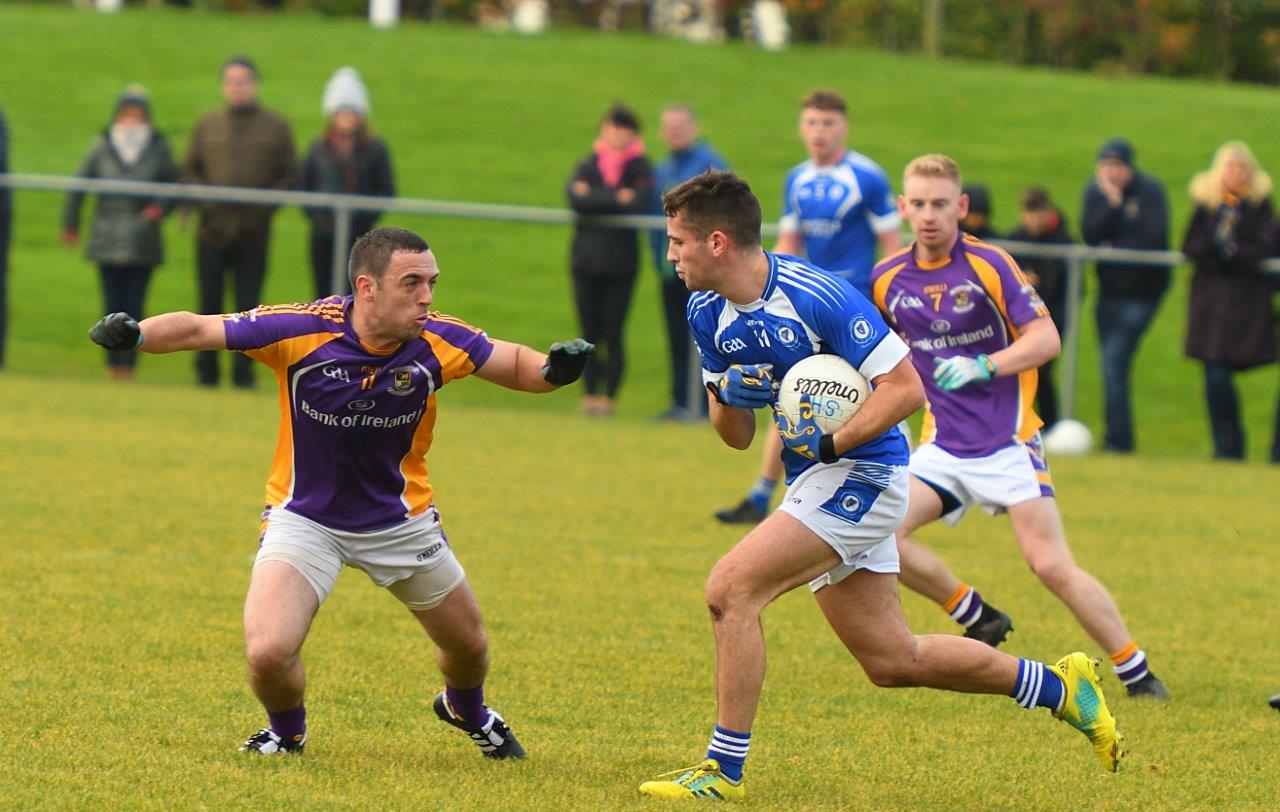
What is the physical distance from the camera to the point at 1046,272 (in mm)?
15516

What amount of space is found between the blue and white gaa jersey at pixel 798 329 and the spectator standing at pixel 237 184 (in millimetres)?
10380

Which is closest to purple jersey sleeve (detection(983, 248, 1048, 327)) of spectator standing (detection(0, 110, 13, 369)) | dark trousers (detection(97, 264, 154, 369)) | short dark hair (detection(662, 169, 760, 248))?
short dark hair (detection(662, 169, 760, 248))

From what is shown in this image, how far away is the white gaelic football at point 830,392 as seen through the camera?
18.0 ft

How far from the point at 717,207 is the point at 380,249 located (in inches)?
39.3

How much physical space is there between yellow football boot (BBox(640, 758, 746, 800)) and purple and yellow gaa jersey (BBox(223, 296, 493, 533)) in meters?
1.11

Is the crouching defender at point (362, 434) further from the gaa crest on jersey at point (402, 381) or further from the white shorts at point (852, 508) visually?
the white shorts at point (852, 508)

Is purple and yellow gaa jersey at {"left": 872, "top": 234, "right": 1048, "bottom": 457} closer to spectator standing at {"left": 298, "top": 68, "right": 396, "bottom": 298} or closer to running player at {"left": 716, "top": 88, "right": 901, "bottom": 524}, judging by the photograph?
running player at {"left": 716, "top": 88, "right": 901, "bottom": 524}

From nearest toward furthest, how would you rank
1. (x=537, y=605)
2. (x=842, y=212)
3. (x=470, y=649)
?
(x=470, y=649) → (x=537, y=605) → (x=842, y=212)

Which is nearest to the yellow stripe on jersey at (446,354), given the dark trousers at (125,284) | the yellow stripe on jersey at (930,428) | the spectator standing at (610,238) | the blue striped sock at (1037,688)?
the blue striped sock at (1037,688)

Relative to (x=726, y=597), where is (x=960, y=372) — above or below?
above

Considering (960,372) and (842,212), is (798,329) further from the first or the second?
(842,212)

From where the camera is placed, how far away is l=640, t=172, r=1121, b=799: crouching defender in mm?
5473

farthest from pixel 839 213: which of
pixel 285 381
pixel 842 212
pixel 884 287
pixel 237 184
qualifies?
pixel 237 184

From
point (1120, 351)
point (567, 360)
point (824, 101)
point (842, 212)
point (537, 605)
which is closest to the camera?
point (567, 360)
